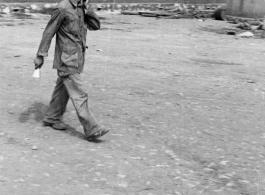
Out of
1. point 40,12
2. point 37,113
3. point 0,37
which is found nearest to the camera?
point 37,113

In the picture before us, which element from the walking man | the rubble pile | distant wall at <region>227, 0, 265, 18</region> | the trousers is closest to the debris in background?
distant wall at <region>227, 0, 265, 18</region>

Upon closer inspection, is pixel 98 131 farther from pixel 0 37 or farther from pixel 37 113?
pixel 0 37

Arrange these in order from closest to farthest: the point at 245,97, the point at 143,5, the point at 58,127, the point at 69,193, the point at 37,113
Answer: the point at 69,193, the point at 58,127, the point at 37,113, the point at 245,97, the point at 143,5

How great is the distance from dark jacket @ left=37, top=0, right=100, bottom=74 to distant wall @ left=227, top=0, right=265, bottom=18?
14652 mm

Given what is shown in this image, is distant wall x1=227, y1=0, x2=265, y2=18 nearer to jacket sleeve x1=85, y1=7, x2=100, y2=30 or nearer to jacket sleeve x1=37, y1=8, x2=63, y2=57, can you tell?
jacket sleeve x1=85, y1=7, x2=100, y2=30

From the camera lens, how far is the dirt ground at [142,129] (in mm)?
3995

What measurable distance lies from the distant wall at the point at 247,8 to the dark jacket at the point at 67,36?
1465 centimetres

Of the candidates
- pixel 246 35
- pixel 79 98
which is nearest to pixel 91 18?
pixel 79 98

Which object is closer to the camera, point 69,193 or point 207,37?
point 69,193

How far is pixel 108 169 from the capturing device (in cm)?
418

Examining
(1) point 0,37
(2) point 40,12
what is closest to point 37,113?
(1) point 0,37

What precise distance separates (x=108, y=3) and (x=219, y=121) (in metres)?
13.9

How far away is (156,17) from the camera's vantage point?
18938 millimetres

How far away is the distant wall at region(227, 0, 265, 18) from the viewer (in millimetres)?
18484
